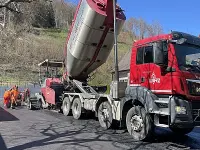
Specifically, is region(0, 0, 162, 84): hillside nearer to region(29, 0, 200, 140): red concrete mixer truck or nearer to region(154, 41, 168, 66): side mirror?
region(29, 0, 200, 140): red concrete mixer truck

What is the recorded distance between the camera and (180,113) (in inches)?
309

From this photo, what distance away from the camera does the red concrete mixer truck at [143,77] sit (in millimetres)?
8086

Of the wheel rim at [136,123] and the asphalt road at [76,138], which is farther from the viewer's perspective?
the wheel rim at [136,123]

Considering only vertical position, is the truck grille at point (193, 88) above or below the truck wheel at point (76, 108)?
above

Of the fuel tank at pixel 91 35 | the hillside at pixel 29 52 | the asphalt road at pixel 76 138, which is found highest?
the hillside at pixel 29 52

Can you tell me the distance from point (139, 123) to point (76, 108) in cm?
540

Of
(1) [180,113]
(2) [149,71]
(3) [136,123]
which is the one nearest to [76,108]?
(3) [136,123]

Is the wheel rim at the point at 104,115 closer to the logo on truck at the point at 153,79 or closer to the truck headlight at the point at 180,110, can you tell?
the logo on truck at the point at 153,79

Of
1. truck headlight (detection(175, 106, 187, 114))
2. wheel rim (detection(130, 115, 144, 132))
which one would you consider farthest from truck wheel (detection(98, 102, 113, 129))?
truck headlight (detection(175, 106, 187, 114))

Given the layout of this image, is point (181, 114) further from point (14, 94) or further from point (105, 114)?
point (14, 94)

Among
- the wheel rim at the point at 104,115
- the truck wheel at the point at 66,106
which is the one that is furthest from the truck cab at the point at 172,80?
the truck wheel at the point at 66,106

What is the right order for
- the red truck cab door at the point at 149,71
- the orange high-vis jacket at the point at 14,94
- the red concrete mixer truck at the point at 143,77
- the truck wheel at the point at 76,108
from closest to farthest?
the red concrete mixer truck at the point at 143,77
the red truck cab door at the point at 149,71
the truck wheel at the point at 76,108
the orange high-vis jacket at the point at 14,94

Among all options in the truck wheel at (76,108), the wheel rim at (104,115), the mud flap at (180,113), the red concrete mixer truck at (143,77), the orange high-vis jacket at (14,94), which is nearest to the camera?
the mud flap at (180,113)

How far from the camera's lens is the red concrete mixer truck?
8.09 meters
